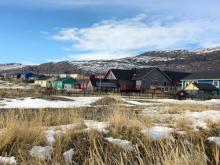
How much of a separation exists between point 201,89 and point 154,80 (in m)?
27.9

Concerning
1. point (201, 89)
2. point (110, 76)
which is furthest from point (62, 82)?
point (201, 89)

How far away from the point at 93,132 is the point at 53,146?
1.05 meters

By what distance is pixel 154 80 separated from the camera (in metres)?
92.4

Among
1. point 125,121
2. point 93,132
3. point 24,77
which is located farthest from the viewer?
point 24,77

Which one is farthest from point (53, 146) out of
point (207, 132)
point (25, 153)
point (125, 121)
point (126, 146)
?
point (207, 132)

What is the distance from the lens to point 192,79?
76.1m

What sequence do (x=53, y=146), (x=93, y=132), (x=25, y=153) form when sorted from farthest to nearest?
(x=93, y=132) → (x=53, y=146) → (x=25, y=153)

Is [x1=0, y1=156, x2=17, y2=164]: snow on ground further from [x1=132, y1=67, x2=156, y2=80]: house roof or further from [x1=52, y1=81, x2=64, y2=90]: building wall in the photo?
[x1=52, y1=81, x2=64, y2=90]: building wall

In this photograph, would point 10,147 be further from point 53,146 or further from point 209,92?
point 209,92

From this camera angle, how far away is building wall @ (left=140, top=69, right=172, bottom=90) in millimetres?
91375

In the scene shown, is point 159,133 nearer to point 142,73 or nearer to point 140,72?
point 142,73

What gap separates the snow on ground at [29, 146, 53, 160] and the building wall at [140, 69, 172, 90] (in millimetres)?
84906

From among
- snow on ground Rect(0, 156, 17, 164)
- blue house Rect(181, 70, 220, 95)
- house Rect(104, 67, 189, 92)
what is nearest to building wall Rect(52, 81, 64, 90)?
house Rect(104, 67, 189, 92)

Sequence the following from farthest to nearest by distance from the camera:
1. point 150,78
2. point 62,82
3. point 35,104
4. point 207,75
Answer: point 62,82 → point 150,78 → point 207,75 → point 35,104
